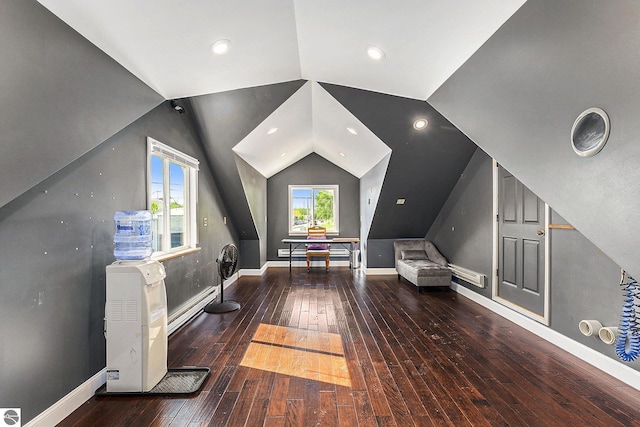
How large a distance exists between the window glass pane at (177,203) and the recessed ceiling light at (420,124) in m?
3.01

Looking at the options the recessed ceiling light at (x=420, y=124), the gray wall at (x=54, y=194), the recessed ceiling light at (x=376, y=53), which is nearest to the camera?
the gray wall at (x=54, y=194)

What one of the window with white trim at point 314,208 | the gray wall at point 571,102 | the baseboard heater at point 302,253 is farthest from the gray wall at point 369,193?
the gray wall at point 571,102

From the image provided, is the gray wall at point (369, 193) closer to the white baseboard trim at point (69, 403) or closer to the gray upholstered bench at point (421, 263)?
the gray upholstered bench at point (421, 263)

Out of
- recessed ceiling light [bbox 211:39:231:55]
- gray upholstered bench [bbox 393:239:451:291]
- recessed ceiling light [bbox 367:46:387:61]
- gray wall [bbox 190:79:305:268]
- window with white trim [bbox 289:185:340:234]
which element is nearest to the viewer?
recessed ceiling light [bbox 211:39:231:55]

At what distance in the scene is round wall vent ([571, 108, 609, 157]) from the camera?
138 cm

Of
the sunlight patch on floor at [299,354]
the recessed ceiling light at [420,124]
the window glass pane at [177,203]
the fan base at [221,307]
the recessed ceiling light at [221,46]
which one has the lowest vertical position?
the sunlight patch on floor at [299,354]

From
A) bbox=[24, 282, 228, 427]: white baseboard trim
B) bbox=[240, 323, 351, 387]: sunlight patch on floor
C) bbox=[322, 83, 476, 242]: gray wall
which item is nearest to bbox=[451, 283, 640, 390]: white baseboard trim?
bbox=[322, 83, 476, 242]: gray wall

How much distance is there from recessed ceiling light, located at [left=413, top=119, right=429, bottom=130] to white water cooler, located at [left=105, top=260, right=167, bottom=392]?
339 centimetres

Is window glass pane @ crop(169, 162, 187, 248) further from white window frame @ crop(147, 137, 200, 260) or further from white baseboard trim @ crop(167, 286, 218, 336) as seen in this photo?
white baseboard trim @ crop(167, 286, 218, 336)

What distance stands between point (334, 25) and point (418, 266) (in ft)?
13.2

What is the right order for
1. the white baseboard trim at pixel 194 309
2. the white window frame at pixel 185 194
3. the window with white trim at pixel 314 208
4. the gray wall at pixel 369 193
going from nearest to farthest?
1. the white window frame at pixel 185 194
2. the white baseboard trim at pixel 194 309
3. the gray wall at pixel 369 193
4. the window with white trim at pixel 314 208

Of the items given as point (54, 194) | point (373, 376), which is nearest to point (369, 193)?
point (373, 376)

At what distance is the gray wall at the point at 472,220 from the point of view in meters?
4.26

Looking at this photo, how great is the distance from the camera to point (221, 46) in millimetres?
2367
